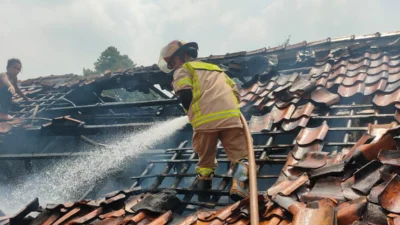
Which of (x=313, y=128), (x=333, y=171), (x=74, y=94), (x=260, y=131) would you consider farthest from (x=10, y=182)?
(x=333, y=171)

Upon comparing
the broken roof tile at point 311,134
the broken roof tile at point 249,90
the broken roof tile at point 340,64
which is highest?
the broken roof tile at point 340,64

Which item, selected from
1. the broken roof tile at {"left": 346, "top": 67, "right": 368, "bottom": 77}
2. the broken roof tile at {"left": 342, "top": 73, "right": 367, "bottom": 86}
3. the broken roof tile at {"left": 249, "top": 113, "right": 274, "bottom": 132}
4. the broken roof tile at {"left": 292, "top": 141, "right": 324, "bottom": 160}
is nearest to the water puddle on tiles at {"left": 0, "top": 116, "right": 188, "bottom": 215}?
the broken roof tile at {"left": 249, "top": 113, "right": 274, "bottom": 132}

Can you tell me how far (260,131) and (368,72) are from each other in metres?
1.95

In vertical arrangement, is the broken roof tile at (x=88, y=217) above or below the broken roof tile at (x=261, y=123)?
below

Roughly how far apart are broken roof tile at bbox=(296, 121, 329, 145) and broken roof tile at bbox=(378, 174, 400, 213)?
4.78ft

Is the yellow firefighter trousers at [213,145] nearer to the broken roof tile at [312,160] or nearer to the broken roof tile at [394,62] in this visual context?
the broken roof tile at [312,160]

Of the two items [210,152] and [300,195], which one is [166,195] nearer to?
[210,152]

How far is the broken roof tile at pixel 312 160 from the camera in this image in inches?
116

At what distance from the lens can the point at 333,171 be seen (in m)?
2.62

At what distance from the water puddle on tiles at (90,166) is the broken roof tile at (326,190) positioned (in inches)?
114

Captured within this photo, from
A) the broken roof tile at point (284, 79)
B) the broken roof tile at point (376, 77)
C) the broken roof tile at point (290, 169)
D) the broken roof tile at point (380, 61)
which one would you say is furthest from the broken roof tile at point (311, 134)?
the broken roof tile at point (380, 61)

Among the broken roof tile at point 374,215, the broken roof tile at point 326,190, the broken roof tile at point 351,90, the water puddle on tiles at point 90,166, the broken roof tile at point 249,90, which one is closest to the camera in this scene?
the broken roof tile at point 374,215

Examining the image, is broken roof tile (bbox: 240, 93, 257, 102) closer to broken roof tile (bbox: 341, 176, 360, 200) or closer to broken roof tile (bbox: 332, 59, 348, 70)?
broken roof tile (bbox: 332, 59, 348, 70)

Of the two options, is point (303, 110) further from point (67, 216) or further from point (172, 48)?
point (67, 216)
